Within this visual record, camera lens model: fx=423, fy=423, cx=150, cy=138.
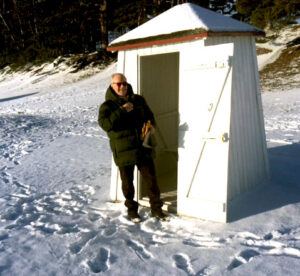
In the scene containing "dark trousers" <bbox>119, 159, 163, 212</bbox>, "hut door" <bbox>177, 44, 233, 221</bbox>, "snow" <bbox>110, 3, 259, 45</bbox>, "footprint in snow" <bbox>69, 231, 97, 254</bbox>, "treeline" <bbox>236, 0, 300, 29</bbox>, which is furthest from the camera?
"treeline" <bbox>236, 0, 300, 29</bbox>

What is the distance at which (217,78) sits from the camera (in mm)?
5426

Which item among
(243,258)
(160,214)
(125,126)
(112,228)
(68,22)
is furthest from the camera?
(68,22)

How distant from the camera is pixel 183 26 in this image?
5.69 m

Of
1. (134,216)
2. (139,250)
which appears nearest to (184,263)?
(139,250)

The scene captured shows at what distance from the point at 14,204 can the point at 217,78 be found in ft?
13.0

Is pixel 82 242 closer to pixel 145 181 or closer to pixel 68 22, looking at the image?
pixel 145 181

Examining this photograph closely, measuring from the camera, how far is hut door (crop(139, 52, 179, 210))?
762 centimetres

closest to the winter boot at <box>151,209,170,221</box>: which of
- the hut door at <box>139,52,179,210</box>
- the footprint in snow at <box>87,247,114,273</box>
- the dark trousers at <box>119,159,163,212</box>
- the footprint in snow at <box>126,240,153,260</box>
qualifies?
the dark trousers at <box>119,159,163,212</box>

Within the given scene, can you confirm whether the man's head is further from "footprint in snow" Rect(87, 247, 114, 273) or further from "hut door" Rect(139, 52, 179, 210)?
"footprint in snow" Rect(87, 247, 114, 273)

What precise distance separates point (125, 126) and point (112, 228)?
1405 millimetres

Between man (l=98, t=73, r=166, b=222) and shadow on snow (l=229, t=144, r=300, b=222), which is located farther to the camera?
shadow on snow (l=229, t=144, r=300, b=222)

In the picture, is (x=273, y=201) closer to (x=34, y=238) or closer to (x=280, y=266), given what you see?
(x=280, y=266)

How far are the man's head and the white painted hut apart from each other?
2.48ft

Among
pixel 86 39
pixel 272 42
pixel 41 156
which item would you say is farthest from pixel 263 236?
pixel 86 39
